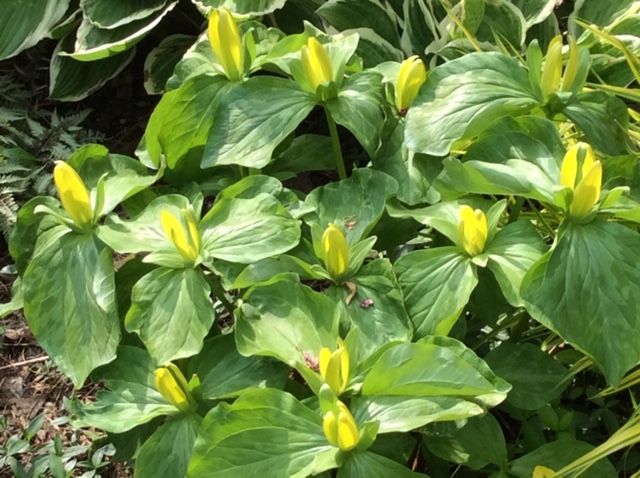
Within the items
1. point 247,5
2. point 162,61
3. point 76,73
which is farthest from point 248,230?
point 76,73

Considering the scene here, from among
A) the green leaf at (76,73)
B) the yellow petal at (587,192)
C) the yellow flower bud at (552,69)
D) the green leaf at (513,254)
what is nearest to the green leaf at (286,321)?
the green leaf at (513,254)

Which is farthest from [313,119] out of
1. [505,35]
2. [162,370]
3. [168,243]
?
[162,370]

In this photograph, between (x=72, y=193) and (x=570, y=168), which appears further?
(x=72, y=193)

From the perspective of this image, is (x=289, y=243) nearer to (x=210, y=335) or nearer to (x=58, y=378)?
(x=210, y=335)

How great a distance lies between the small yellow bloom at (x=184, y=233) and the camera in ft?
3.63

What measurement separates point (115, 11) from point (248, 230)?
1094 millimetres

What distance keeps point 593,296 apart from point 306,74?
0.52 metres

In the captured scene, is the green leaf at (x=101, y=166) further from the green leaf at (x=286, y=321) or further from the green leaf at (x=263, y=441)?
the green leaf at (x=263, y=441)

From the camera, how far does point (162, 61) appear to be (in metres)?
2.08

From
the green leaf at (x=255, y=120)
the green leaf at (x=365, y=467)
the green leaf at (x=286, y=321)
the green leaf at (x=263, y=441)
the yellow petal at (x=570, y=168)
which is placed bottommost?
the green leaf at (x=365, y=467)

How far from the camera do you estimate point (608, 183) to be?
1164 millimetres

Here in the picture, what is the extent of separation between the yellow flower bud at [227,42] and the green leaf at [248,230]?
229 mm

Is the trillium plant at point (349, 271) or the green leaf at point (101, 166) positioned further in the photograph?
the green leaf at point (101, 166)

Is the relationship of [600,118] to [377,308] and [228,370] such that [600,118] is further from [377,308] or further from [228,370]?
[228,370]
